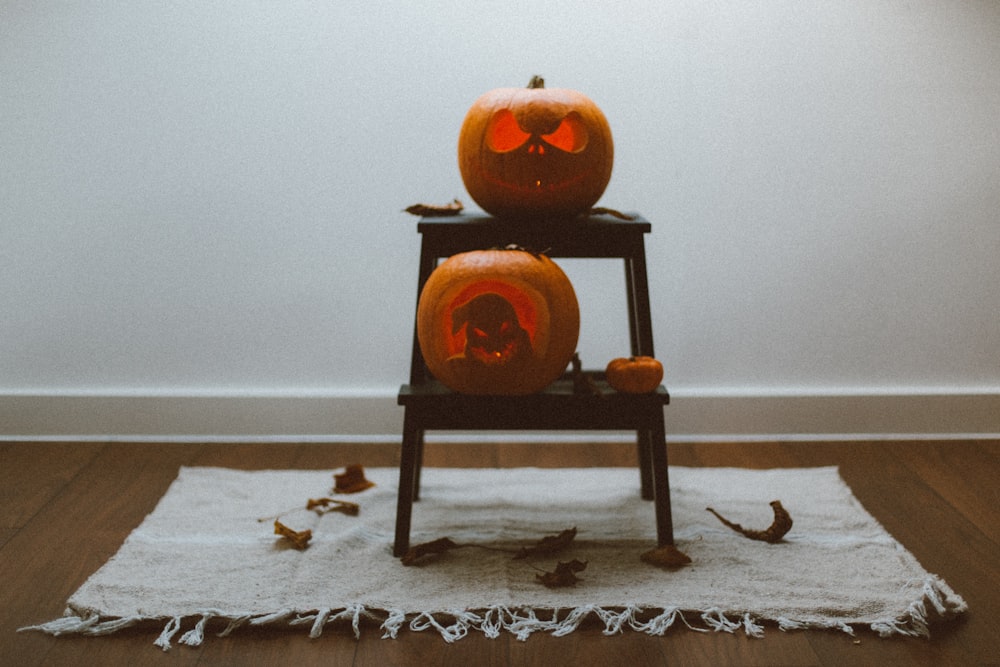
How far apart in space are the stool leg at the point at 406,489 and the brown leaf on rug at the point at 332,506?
0.21 meters

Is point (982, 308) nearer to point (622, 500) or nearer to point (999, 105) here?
point (999, 105)

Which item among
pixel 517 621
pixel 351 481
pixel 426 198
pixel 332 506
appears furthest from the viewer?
pixel 426 198

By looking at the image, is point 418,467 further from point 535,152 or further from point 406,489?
point 535,152

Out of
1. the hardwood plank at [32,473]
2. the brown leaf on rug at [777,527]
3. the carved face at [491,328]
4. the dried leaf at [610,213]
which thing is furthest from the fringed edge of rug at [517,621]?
the dried leaf at [610,213]

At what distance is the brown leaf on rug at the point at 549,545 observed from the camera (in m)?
1.70

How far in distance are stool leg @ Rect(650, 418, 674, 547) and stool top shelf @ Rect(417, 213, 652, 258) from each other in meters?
0.32

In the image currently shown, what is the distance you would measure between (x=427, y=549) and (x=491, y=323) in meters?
0.40

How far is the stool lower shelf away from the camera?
5.47 ft

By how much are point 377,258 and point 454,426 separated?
786 mm

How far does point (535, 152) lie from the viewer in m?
1.66

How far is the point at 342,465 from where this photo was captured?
2225 mm

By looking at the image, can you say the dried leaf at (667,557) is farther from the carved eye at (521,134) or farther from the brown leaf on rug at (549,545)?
the carved eye at (521,134)

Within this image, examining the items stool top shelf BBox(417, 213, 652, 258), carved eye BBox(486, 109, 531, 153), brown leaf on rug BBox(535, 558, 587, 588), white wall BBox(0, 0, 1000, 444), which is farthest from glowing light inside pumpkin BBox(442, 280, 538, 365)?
white wall BBox(0, 0, 1000, 444)

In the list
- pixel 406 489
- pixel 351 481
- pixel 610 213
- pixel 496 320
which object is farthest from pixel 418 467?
pixel 610 213
